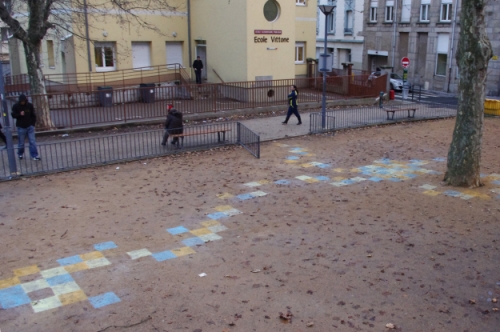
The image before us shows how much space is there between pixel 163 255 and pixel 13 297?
2223mm

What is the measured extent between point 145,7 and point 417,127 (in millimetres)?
14824

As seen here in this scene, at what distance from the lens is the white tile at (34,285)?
22.0ft

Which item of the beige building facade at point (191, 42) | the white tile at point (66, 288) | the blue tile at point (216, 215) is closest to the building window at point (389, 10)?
the beige building facade at point (191, 42)

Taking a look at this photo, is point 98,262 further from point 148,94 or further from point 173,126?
point 148,94

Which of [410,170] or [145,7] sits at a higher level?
[145,7]

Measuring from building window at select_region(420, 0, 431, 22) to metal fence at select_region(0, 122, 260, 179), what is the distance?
25.9 meters

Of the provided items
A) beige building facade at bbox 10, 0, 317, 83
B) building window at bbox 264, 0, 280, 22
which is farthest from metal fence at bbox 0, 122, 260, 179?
building window at bbox 264, 0, 280, 22

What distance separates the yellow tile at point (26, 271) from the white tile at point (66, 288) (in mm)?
660

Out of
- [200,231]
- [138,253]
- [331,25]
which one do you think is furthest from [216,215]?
[331,25]

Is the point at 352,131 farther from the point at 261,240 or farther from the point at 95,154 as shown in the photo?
the point at 261,240

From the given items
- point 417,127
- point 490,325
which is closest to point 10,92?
point 417,127

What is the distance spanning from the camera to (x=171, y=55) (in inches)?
1088

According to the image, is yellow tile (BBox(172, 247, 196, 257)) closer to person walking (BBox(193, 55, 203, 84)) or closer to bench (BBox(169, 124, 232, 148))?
bench (BBox(169, 124, 232, 148))

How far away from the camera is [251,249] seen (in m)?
8.09
